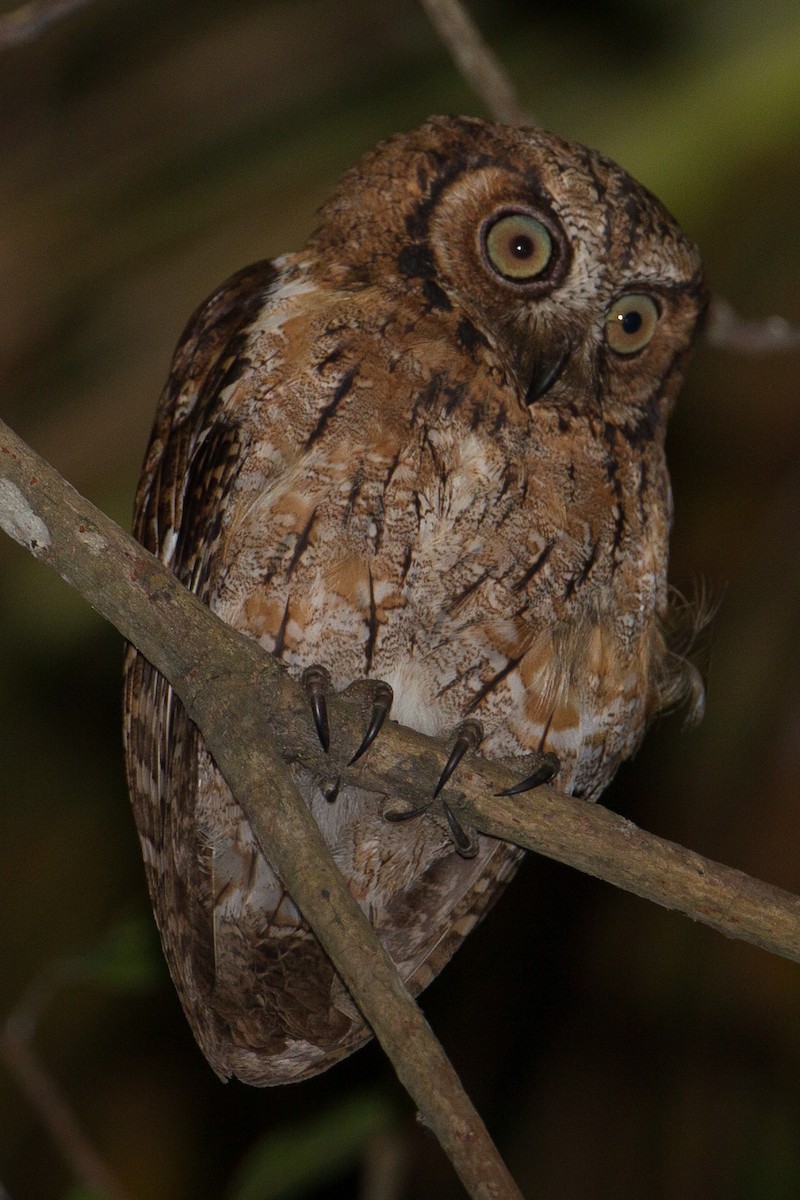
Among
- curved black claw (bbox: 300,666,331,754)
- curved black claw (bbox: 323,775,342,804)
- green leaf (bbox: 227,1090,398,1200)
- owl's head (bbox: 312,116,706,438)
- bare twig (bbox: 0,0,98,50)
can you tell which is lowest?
green leaf (bbox: 227,1090,398,1200)

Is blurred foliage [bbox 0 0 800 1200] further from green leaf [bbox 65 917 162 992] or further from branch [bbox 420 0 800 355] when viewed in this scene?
branch [bbox 420 0 800 355]

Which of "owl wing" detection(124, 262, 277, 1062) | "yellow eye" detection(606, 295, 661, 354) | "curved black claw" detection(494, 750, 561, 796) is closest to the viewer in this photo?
"curved black claw" detection(494, 750, 561, 796)

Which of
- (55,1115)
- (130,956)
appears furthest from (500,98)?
(55,1115)

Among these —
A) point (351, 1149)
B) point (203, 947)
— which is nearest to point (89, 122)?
point (203, 947)

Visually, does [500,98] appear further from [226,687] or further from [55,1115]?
[55,1115]

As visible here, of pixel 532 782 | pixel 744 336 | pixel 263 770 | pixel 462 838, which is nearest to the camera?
pixel 263 770

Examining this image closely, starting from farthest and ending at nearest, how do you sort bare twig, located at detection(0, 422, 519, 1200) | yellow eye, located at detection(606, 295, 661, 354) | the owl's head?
yellow eye, located at detection(606, 295, 661, 354) < the owl's head < bare twig, located at detection(0, 422, 519, 1200)

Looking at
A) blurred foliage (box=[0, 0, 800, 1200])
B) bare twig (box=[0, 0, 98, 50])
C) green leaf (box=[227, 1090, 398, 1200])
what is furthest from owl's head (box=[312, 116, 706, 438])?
green leaf (box=[227, 1090, 398, 1200])

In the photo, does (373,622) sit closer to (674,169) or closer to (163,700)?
(163,700)
